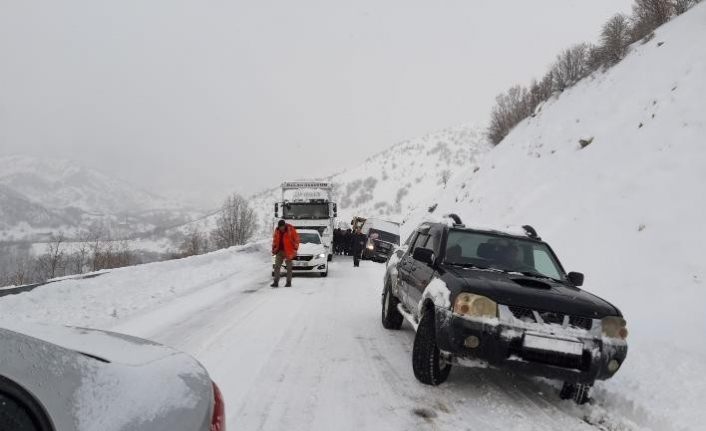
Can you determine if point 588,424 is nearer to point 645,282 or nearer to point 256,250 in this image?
point 645,282

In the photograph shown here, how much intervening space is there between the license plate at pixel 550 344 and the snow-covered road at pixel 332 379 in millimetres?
592

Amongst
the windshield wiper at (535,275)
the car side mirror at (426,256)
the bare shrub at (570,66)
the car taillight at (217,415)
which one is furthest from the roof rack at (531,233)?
the bare shrub at (570,66)

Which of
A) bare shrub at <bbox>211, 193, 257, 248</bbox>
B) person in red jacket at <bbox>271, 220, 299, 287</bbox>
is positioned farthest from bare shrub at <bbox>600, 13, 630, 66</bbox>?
bare shrub at <bbox>211, 193, 257, 248</bbox>

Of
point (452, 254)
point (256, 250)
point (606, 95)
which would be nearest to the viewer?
point (452, 254)

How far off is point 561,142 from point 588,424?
59.2 feet

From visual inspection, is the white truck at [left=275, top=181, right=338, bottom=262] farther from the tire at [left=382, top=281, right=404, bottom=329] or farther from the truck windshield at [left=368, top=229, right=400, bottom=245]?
the tire at [left=382, top=281, right=404, bottom=329]

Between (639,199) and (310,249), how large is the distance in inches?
365

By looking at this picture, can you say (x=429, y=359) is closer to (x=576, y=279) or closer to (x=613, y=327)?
(x=613, y=327)

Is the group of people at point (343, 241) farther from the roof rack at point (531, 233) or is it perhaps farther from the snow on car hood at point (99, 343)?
the snow on car hood at point (99, 343)

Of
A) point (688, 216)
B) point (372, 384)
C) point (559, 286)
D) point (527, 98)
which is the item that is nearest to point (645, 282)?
point (688, 216)

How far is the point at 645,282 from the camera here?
8.81m

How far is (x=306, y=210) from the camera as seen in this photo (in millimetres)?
23609

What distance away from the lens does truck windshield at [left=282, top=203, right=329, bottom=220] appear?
77.0ft

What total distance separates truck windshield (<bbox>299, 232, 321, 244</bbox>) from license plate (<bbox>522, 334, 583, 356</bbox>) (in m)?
12.0
